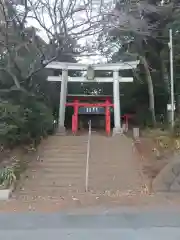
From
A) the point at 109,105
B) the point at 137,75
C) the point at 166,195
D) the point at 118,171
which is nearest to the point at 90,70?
the point at 109,105

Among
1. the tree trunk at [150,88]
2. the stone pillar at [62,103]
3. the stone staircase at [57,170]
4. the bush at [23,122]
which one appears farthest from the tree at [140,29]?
the stone staircase at [57,170]

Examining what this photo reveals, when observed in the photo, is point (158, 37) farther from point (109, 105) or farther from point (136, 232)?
point (136, 232)

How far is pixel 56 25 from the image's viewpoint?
1395 cm

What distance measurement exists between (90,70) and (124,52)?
8.51 ft

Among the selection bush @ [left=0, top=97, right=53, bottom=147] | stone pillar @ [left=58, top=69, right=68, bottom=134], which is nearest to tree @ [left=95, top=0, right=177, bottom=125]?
stone pillar @ [left=58, top=69, right=68, bottom=134]

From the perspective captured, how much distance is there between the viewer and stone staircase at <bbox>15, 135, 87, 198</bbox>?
11891mm

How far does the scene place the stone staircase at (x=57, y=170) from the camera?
11.9 meters

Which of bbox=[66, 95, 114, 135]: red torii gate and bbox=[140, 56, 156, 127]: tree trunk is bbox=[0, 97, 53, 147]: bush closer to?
bbox=[66, 95, 114, 135]: red torii gate

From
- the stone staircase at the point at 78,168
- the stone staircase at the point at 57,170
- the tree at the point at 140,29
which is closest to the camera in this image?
the stone staircase at the point at 57,170

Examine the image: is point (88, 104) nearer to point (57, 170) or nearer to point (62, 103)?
point (62, 103)

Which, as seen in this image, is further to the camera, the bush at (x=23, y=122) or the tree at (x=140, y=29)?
the tree at (x=140, y=29)

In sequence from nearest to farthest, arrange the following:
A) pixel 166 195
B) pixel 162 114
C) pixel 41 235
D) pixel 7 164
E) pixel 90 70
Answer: pixel 41 235, pixel 166 195, pixel 7 164, pixel 90 70, pixel 162 114

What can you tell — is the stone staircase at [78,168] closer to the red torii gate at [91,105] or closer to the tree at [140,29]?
the red torii gate at [91,105]

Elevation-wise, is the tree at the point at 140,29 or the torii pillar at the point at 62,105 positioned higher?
the tree at the point at 140,29
